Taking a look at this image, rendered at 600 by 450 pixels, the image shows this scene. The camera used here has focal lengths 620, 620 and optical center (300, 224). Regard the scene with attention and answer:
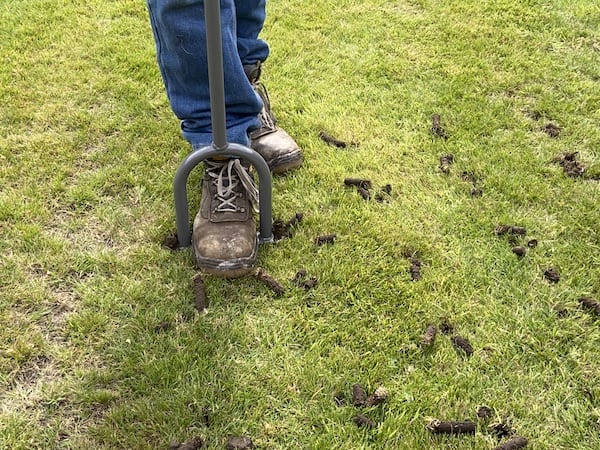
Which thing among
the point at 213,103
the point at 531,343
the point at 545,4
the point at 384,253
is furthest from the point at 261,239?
the point at 545,4

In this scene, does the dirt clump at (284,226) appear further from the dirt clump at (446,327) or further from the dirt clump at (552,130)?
the dirt clump at (552,130)

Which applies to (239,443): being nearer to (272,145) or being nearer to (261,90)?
(272,145)

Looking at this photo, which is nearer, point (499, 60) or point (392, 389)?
point (392, 389)

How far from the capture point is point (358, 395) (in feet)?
5.80

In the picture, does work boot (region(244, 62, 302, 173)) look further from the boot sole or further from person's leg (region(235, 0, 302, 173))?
the boot sole

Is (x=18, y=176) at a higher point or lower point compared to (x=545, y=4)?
lower

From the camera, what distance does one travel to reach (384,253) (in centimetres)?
222

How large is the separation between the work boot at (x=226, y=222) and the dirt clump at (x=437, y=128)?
962 mm

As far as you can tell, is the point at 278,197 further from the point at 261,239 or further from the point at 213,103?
the point at 213,103

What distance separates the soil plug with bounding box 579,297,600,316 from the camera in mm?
2029

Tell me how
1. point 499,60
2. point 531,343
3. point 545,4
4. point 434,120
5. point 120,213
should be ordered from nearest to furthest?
point 531,343 < point 120,213 < point 434,120 < point 499,60 < point 545,4

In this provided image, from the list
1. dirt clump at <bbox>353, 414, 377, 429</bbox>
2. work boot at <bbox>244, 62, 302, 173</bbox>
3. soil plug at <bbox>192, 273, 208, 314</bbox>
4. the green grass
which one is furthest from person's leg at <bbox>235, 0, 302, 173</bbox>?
dirt clump at <bbox>353, 414, 377, 429</bbox>

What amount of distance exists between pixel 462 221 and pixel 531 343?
577 millimetres

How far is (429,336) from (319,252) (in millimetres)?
502
